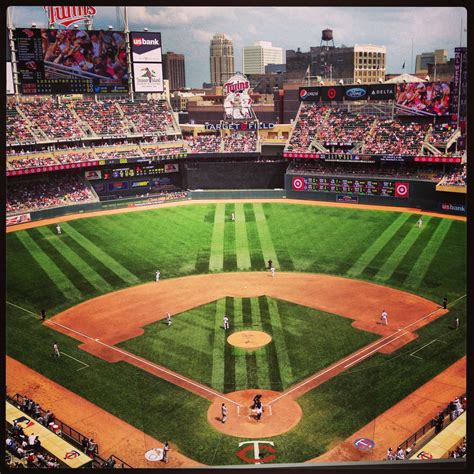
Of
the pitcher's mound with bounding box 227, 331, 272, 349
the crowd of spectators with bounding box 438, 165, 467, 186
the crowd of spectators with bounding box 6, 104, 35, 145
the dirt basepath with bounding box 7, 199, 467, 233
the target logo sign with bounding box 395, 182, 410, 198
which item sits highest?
the crowd of spectators with bounding box 6, 104, 35, 145

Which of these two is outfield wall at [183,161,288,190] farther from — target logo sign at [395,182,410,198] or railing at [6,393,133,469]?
railing at [6,393,133,469]

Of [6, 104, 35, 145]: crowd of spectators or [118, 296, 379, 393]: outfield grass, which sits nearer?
[118, 296, 379, 393]: outfield grass

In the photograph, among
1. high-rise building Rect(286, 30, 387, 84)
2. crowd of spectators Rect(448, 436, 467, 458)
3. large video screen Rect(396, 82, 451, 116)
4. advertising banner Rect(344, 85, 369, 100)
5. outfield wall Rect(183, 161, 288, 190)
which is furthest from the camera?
high-rise building Rect(286, 30, 387, 84)

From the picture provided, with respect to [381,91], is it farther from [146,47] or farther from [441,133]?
[146,47]

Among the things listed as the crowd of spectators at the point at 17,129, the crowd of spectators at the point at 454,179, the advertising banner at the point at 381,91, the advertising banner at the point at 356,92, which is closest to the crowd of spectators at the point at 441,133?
the crowd of spectators at the point at 454,179

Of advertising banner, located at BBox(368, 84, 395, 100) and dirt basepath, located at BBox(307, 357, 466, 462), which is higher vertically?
advertising banner, located at BBox(368, 84, 395, 100)

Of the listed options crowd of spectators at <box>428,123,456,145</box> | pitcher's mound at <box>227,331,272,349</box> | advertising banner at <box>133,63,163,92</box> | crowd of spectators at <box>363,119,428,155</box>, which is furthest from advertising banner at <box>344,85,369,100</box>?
pitcher's mound at <box>227,331,272,349</box>

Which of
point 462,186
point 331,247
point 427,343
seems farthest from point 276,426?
point 462,186
